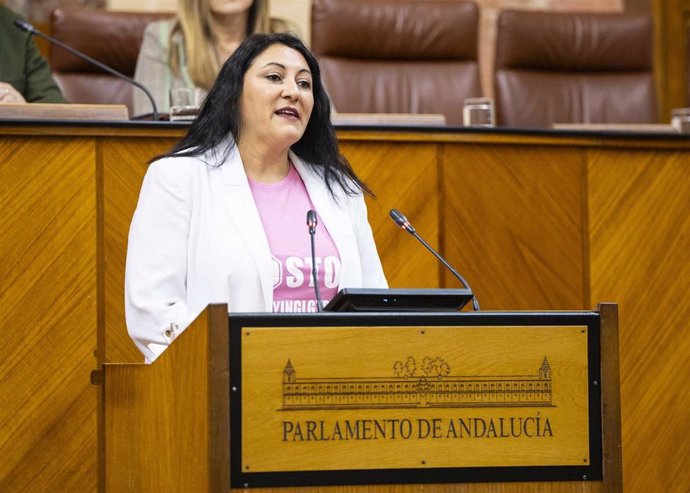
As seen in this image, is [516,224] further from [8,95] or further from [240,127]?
[8,95]

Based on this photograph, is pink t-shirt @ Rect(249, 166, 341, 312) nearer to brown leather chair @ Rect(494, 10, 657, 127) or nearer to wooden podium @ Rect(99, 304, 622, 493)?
wooden podium @ Rect(99, 304, 622, 493)

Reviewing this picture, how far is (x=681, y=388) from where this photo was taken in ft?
8.66

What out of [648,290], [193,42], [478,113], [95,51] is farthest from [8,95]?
[648,290]

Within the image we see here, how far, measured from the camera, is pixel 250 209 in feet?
6.73

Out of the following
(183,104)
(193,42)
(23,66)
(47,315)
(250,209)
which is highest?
(193,42)

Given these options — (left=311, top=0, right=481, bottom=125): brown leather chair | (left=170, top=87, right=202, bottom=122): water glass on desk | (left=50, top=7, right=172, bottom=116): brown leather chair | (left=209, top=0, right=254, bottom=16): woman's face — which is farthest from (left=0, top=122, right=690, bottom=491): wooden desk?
(left=50, top=7, right=172, bottom=116): brown leather chair

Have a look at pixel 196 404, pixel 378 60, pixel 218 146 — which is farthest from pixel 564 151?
pixel 196 404

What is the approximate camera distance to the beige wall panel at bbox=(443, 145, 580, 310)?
8.66 ft

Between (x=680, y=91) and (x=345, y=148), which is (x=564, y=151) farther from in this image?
(x=680, y=91)

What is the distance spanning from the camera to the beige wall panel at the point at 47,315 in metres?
2.30

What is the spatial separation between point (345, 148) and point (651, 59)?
1.65 meters

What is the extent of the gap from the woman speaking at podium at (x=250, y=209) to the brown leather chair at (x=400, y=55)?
55.6 inches

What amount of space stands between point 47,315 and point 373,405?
1014mm

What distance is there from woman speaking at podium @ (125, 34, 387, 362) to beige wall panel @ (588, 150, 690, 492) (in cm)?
72
